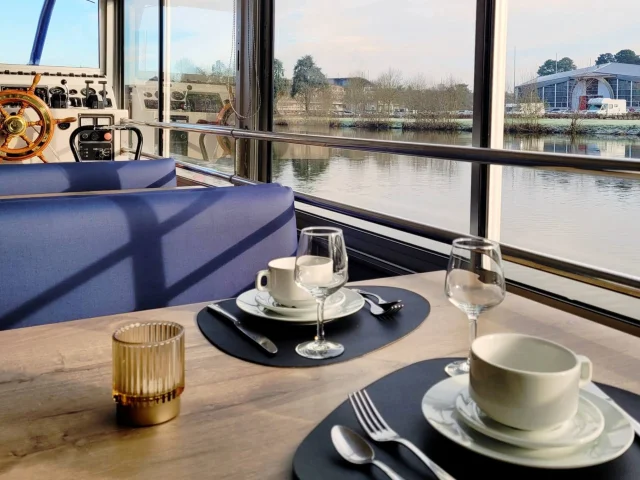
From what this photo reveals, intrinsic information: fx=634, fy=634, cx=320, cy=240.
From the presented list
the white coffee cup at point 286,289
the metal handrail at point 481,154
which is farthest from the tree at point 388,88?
the white coffee cup at point 286,289

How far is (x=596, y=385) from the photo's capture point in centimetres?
67

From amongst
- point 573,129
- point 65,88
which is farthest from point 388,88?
point 65,88

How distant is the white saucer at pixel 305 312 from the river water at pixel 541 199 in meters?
0.56

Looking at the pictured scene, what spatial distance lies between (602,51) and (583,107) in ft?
0.48

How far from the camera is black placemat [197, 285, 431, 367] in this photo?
772 millimetres

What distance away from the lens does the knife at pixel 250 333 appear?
793 mm

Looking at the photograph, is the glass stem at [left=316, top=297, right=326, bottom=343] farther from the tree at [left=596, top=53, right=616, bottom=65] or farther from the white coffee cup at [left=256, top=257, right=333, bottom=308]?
the tree at [left=596, top=53, right=616, bottom=65]

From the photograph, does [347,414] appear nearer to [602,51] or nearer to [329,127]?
[602,51]

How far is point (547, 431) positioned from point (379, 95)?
6.76 ft

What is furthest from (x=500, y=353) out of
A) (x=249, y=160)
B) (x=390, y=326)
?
(x=249, y=160)

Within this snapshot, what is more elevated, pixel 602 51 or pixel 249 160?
pixel 602 51

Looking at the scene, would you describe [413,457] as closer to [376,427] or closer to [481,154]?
[376,427]

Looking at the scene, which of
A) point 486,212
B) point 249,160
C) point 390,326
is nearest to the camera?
point 390,326

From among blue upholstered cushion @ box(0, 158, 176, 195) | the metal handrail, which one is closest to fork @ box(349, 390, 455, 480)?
the metal handrail
